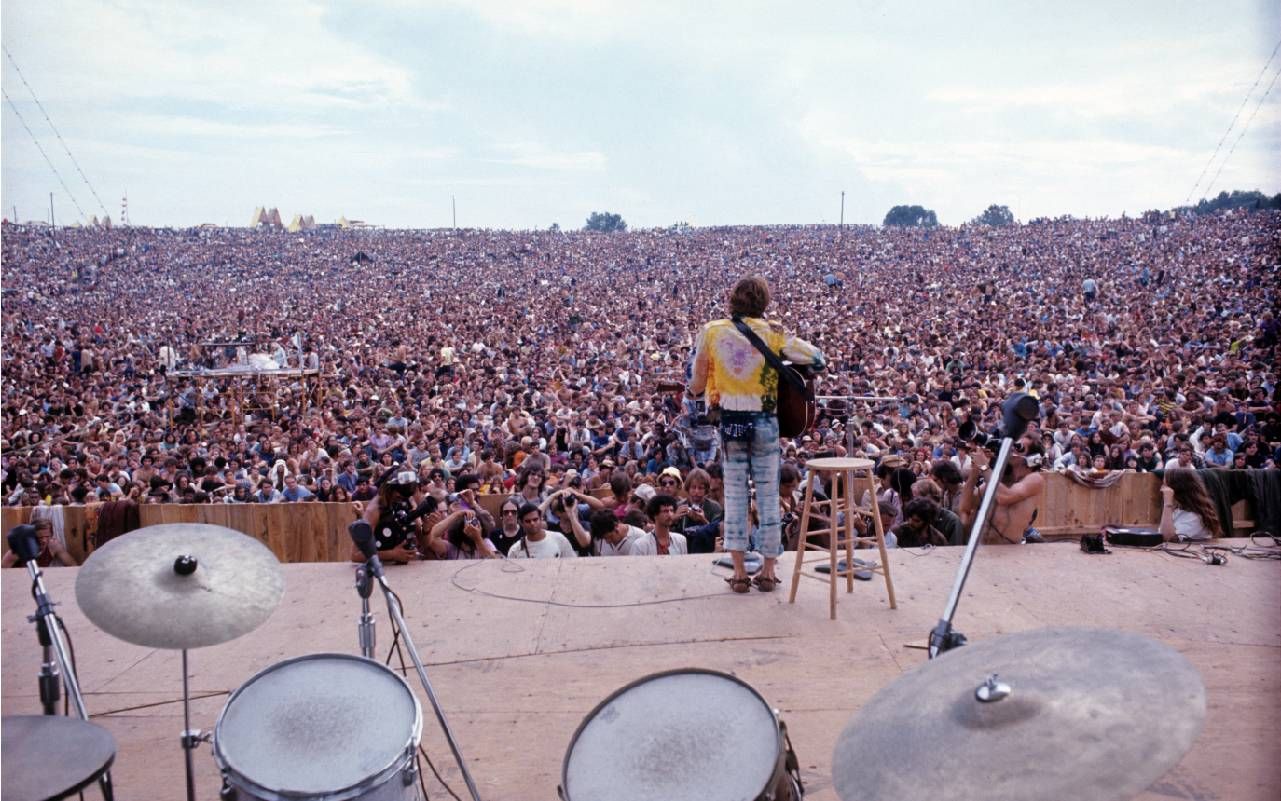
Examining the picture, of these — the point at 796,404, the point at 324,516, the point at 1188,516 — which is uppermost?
the point at 796,404

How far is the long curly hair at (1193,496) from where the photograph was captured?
5.62 metres

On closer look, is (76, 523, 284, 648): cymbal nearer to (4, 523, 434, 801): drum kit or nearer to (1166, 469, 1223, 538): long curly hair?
(4, 523, 434, 801): drum kit

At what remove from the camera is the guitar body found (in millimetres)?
4195

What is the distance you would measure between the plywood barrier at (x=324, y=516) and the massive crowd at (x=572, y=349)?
1190 mm

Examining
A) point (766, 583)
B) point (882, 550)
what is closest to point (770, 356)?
point (882, 550)

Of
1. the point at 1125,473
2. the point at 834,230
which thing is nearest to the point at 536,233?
the point at 834,230

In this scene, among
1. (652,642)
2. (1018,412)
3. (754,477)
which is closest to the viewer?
(1018,412)

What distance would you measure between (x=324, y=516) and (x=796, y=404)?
432cm

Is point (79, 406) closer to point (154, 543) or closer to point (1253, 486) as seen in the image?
point (154, 543)

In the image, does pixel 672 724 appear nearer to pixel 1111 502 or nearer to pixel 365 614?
pixel 365 614

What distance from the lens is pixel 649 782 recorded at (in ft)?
6.48

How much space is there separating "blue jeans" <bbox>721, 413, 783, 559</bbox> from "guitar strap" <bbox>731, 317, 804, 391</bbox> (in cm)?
19

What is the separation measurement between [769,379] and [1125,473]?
427cm

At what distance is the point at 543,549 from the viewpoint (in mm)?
5469
